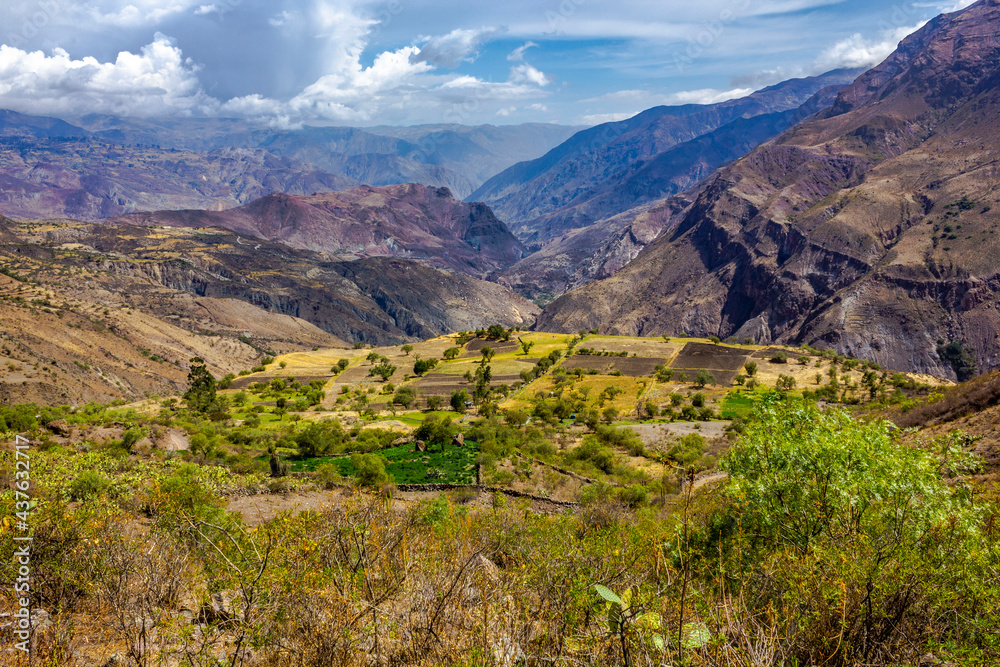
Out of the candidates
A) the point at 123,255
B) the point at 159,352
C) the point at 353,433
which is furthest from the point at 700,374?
the point at 123,255

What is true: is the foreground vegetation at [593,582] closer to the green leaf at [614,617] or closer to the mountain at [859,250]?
the green leaf at [614,617]

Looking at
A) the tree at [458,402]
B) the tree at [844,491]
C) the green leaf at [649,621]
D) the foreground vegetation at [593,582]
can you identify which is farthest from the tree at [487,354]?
the green leaf at [649,621]

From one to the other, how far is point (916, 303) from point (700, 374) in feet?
230

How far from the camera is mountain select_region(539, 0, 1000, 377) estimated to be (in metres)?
106

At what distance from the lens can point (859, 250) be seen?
131 metres

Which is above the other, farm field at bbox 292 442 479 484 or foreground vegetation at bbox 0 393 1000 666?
foreground vegetation at bbox 0 393 1000 666

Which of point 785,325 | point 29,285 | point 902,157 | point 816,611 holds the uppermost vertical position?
point 902,157

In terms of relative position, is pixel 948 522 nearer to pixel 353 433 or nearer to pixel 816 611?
pixel 816 611

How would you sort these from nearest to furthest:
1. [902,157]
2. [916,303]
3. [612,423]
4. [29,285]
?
1. [612,423]
2. [29,285]
3. [916,303]
4. [902,157]

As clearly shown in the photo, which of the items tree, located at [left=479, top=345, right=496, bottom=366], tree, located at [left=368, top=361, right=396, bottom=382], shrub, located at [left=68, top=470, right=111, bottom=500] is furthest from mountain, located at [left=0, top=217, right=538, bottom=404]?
shrub, located at [left=68, top=470, right=111, bottom=500]

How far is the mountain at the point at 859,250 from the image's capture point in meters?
106

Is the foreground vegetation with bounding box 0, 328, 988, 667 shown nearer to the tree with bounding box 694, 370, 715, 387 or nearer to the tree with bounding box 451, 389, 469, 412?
the tree with bounding box 451, 389, 469, 412

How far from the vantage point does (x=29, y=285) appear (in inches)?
3356

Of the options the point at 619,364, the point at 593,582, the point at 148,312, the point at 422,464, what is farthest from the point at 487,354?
the point at 593,582
